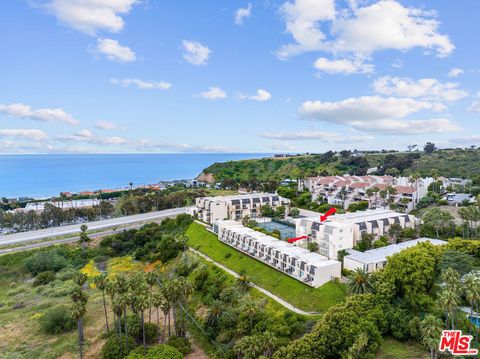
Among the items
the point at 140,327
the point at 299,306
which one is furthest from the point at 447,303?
the point at 140,327

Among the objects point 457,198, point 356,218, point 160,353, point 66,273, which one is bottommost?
point 66,273

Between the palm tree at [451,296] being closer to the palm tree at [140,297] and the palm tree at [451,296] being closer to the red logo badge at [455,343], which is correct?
the red logo badge at [455,343]

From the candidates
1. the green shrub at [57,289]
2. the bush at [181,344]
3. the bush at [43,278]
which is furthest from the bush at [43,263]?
the bush at [181,344]

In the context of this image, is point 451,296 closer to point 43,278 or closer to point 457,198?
point 457,198

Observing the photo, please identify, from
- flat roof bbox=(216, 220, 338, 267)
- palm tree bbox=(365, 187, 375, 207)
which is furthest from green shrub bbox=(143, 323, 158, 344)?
palm tree bbox=(365, 187, 375, 207)

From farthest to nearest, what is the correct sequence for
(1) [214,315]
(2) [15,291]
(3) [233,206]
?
(3) [233,206], (2) [15,291], (1) [214,315]

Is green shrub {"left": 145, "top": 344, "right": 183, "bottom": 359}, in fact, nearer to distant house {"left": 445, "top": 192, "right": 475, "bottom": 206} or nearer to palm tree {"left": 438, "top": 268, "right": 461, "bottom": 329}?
palm tree {"left": 438, "top": 268, "right": 461, "bottom": 329}

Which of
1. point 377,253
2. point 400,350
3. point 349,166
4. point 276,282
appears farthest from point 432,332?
point 349,166
